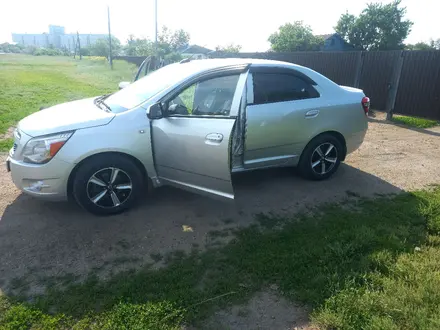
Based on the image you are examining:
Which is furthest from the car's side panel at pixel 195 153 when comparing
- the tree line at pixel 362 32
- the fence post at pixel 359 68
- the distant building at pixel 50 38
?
the distant building at pixel 50 38

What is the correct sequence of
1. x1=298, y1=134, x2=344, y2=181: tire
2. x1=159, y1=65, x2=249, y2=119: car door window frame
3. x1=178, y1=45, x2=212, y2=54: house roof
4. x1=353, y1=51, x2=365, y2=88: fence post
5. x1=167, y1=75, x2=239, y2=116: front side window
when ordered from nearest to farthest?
x1=159, y1=65, x2=249, y2=119: car door window frame → x1=167, y1=75, x2=239, y2=116: front side window → x1=298, y1=134, x2=344, y2=181: tire → x1=353, y1=51, x2=365, y2=88: fence post → x1=178, y1=45, x2=212, y2=54: house roof

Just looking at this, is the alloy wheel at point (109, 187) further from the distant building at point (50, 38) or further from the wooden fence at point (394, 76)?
the distant building at point (50, 38)

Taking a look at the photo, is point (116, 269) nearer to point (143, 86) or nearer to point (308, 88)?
point (143, 86)

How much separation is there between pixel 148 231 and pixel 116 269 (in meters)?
0.64

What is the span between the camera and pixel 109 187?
142 inches

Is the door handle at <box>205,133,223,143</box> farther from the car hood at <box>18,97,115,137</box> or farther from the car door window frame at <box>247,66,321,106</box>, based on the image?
the car hood at <box>18,97,115,137</box>

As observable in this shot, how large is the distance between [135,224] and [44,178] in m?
1.01

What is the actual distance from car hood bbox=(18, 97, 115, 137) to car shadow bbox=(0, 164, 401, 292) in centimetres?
92

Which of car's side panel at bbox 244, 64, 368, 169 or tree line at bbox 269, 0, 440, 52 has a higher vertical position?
tree line at bbox 269, 0, 440, 52

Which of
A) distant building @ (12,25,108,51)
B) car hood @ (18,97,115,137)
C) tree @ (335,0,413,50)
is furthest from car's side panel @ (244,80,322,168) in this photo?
distant building @ (12,25,108,51)

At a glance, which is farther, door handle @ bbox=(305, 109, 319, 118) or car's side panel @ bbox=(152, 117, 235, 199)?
door handle @ bbox=(305, 109, 319, 118)

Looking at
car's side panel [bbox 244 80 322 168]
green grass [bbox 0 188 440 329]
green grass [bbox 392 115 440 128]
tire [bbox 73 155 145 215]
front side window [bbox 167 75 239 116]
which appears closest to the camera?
green grass [bbox 0 188 440 329]

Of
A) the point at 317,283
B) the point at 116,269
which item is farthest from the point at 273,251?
the point at 116,269

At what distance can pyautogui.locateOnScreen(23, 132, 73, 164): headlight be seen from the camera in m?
3.35
